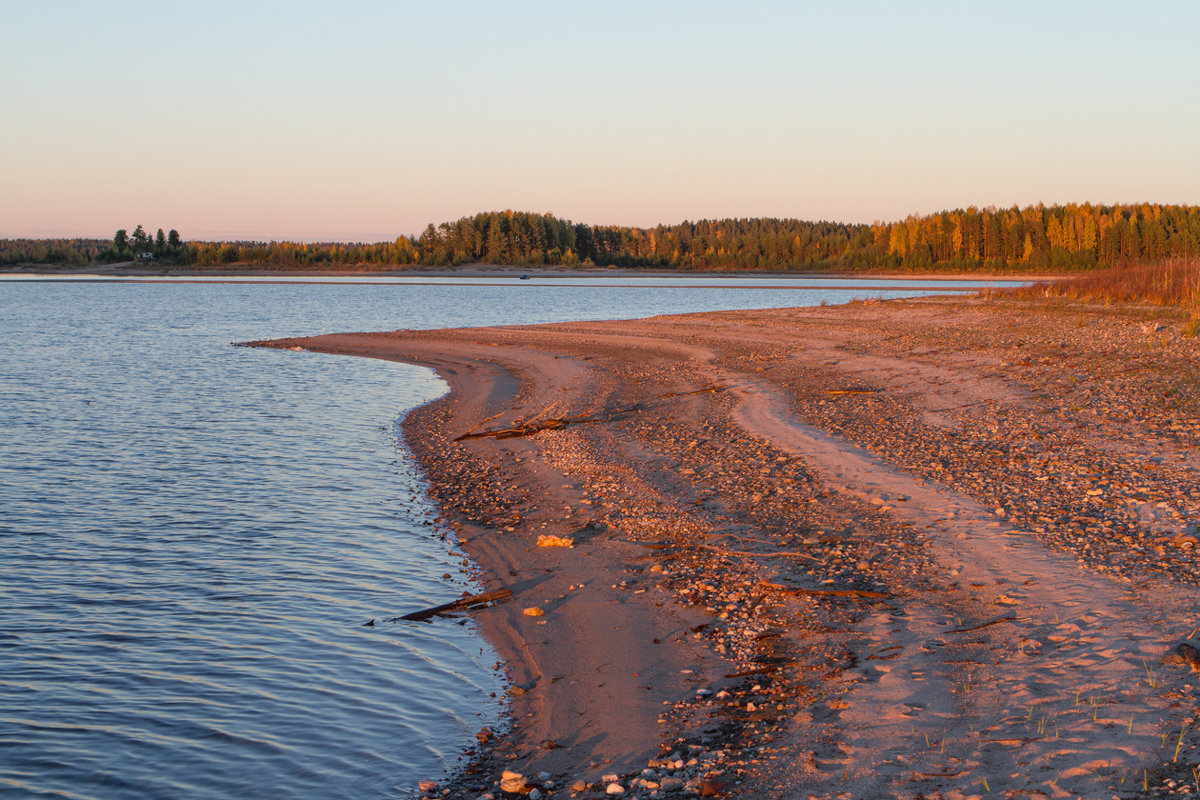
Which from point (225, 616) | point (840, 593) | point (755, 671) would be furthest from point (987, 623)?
point (225, 616)

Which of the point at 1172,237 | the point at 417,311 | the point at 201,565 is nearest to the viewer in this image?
the point at 201,565

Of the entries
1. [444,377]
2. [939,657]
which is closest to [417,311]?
[444,377]

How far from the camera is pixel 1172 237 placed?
14525cm

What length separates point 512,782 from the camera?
238 inches

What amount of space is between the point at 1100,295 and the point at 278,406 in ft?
122

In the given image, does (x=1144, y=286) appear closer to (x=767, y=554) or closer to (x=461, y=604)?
(x=767, y=554)

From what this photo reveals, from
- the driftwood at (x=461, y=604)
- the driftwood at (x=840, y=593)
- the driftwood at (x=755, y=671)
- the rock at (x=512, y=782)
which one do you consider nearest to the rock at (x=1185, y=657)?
the driftwood at (x=840, y=593)

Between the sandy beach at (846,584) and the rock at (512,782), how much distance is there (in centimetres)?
4

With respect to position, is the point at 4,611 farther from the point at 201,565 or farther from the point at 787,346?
the point at 787,346

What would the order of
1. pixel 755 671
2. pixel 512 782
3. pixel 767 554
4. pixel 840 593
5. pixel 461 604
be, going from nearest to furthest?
pixel 512 782, pixel 755 671, pixel 840 593, pixel 461 604, pixel 767 554

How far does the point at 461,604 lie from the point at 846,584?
4.07 m

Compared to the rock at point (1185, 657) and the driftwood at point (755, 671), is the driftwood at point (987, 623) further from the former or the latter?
the driftwood at point (755, 671)

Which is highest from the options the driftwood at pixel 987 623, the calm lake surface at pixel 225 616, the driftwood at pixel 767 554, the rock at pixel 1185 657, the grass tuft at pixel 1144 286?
the grass tuft at pixel 1144 286

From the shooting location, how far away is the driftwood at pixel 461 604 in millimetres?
9648
